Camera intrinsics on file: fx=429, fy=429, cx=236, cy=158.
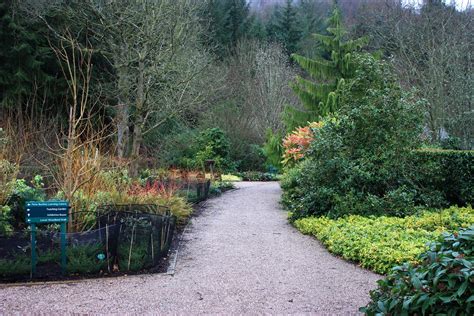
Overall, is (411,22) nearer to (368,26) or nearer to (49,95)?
(368,26)

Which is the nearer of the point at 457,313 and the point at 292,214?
the point at 457,313

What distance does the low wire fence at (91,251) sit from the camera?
5219mm

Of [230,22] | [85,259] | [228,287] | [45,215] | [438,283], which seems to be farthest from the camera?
[230,22]

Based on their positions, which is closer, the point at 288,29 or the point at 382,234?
the point at 382,234

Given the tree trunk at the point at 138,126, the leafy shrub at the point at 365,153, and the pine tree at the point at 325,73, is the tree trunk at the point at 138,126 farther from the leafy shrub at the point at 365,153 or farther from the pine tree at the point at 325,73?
the pine tree at the point at 325,73

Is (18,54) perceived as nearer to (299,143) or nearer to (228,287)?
(299,143)

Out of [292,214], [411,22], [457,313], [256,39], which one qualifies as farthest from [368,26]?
[457,313]

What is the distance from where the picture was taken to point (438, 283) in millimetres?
2555

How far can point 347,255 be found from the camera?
6273 millimetres

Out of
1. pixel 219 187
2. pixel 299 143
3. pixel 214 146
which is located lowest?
pixel 219 187

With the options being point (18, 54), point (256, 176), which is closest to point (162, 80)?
point (18, 54)

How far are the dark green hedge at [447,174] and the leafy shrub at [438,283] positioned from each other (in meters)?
7.58

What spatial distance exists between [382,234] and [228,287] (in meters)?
2.95

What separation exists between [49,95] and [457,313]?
1576cm
